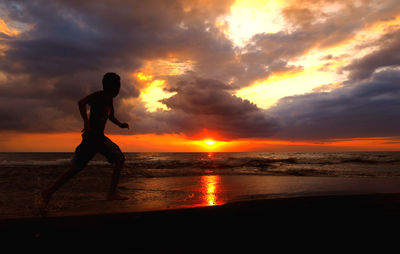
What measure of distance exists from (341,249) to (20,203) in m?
4.59

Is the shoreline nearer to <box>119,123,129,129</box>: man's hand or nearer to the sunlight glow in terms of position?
the sunlight glow

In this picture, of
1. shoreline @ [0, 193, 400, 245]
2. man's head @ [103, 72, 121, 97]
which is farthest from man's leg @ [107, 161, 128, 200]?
shoreline @ [0, 193, 400, 245]

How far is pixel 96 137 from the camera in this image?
3.95m

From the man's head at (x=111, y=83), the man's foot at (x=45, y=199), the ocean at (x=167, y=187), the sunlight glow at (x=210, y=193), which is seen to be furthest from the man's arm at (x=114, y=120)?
the sunlight glow at (x=210, y=193)

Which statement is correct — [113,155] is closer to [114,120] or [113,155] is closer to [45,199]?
[114,120]

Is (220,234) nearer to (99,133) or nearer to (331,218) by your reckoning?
(331,218)

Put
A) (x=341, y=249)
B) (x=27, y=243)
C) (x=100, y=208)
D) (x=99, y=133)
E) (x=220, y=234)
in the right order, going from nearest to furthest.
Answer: (x=341, y=249), (x=27, y=243), (x=220, y=234), (x=100, y=208), (x=99, y=133)

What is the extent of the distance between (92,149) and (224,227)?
2482mm

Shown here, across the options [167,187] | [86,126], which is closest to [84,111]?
[86,126]

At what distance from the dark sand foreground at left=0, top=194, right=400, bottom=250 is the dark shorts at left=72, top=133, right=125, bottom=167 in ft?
3.98

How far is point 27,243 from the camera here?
2.04 m

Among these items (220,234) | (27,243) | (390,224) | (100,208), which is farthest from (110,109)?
(390,224)

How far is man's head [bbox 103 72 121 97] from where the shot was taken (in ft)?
13.4

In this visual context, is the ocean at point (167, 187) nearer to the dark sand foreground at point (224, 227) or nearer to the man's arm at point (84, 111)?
the dark sand foreground at point (224, 227)
